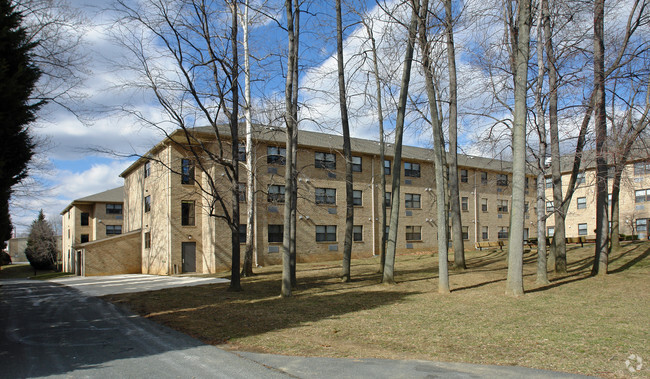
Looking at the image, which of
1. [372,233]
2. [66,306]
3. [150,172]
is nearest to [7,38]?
[66,306]

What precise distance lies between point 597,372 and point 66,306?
1464cm

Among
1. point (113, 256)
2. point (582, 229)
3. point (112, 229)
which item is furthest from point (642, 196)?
point (112, 229)

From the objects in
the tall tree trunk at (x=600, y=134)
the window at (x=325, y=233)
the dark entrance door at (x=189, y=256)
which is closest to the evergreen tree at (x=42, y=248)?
the dark entrance door at (x=189, y=256)

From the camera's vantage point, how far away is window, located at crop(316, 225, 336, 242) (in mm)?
32125

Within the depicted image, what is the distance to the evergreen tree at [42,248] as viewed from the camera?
57.7 metres

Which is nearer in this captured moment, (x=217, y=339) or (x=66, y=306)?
(x=217, y=339)

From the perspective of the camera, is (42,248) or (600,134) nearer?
(600,134)

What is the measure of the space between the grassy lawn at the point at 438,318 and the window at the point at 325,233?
1396 centimetres

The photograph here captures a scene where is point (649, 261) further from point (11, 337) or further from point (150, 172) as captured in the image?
point (150, 172)

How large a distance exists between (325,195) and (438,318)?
73.8 feet

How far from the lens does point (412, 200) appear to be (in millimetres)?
37750

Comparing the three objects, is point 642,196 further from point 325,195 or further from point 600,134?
point 600,134

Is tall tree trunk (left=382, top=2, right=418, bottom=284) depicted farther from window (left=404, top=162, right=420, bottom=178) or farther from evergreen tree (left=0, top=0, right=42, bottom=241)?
window (left=404, top=162, right=420, bottom=178)

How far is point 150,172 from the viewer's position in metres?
33.3
